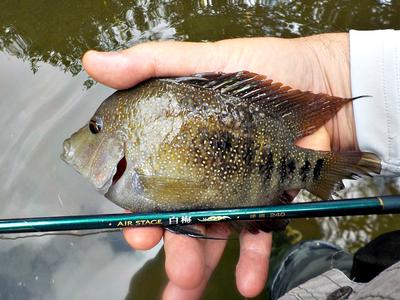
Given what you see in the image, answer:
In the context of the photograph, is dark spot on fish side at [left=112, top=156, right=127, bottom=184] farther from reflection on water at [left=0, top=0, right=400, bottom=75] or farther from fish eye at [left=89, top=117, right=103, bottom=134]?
reflection on water at [left=0, top=0, right=400, bottom=75]

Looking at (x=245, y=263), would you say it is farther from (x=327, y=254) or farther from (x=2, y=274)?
(x=2, y=274)

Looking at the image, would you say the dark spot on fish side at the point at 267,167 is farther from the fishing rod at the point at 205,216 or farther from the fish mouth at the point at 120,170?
the fish mouth at the point at 120,170

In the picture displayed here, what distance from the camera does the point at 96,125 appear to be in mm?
2082

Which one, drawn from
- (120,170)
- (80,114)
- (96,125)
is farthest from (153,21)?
(120,170)

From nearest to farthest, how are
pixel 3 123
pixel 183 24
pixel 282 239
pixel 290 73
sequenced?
pixel 290 73
pixel 282 239
pixel 3 123
pixel 183 24

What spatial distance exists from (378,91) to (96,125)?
148cm

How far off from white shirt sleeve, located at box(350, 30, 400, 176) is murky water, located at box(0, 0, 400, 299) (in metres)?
0.62

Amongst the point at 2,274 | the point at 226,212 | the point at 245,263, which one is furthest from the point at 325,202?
the point at 2,274

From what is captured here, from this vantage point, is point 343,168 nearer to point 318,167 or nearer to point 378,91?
point 318,167

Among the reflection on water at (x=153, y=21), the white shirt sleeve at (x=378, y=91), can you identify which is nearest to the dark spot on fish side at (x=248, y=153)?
the white shirt sleeve at (x=378, y=91)

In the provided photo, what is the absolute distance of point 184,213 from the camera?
1945mm

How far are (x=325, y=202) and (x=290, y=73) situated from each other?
2.84 feet

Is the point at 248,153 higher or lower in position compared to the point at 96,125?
lower

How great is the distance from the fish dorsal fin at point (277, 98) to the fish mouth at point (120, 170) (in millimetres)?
415
